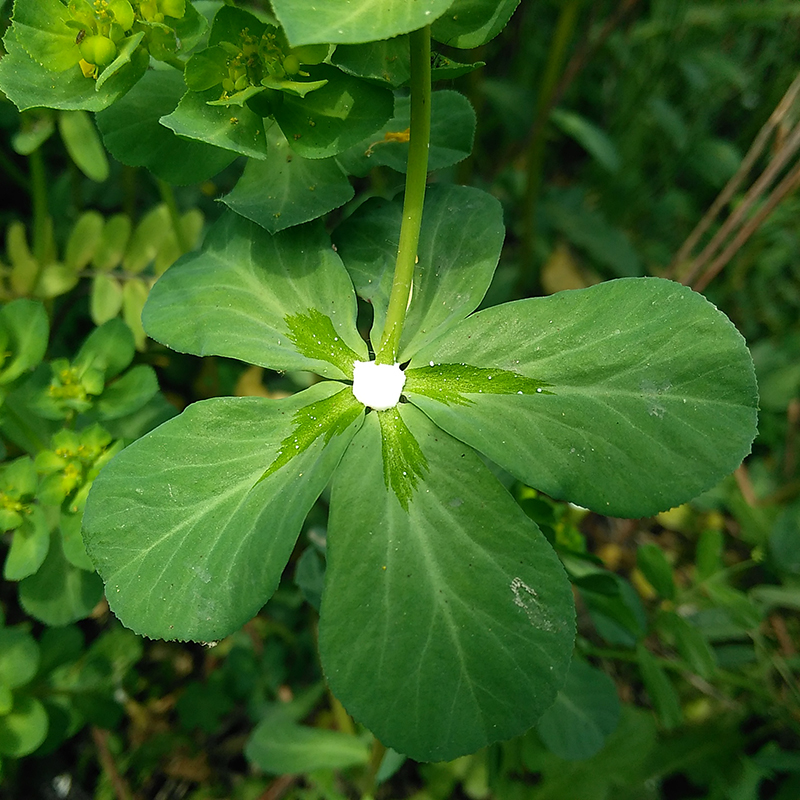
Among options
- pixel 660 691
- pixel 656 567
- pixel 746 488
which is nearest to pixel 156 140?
pixel 656 567

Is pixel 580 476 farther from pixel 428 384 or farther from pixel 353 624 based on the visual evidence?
pixel 353 624

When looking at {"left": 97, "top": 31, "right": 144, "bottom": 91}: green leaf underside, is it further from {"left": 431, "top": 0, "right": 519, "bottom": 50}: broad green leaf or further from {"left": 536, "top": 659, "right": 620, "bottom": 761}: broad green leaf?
{"left": 536, "top": 659, "right": 620, "bottom": 761}: broad green leaf

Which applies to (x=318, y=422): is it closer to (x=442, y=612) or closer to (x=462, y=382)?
(x=462, y=382)

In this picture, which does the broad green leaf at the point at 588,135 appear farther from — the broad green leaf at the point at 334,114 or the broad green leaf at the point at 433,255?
the broad green leaf at the point at 334,114

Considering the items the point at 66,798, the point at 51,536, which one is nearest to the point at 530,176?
the point at 51,536

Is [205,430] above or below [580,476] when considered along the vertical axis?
below

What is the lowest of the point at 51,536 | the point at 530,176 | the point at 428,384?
the point at 51,536
